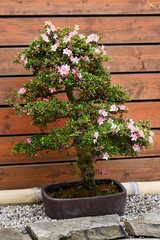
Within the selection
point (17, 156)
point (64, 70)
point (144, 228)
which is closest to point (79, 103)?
point (64, 70)

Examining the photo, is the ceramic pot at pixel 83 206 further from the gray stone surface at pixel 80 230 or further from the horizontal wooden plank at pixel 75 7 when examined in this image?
Result: the horizontal wooden plank at pixel 75 7

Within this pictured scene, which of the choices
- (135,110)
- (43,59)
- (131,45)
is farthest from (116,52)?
(43,59)

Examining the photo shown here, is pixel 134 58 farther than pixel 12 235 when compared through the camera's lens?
Yes

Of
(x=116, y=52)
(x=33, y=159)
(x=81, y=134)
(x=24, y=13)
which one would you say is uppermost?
(x=24, y=13)

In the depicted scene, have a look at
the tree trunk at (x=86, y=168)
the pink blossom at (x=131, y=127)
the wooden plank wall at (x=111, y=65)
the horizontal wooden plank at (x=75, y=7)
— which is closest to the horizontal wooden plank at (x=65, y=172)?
the wooden plank wall at (x=111, y=65)

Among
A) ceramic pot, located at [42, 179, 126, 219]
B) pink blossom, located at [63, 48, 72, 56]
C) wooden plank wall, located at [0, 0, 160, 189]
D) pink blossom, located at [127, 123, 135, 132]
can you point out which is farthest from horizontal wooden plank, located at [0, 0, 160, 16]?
ceramic pot, located at [42, 179, 126, 219]

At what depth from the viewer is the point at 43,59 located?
2314 mm

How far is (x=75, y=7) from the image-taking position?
9.43 feet

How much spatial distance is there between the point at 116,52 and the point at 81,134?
1.05 m

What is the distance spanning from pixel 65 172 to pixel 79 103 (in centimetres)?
79

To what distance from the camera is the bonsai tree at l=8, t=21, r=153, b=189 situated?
2189 millimetres

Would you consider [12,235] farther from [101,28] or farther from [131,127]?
[101,28]

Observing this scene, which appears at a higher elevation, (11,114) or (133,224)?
(11,114)

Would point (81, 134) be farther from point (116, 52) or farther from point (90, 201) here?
point (116, 52)
